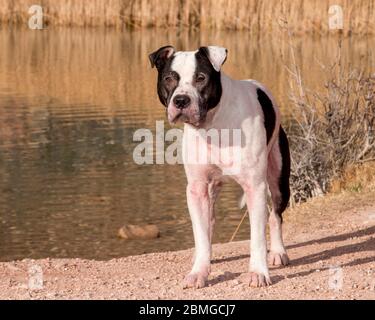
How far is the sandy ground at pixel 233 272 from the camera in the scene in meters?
8.56

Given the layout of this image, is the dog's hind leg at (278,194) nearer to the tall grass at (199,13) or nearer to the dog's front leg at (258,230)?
the dog's front leg at (258,230)

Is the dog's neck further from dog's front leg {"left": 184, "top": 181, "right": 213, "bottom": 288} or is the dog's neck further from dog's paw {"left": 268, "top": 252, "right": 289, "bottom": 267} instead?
dog's paw {"left": 268, "top": 252, "right": 289, "bottom": 267}

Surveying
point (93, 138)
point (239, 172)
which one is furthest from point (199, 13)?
point (239, 172)

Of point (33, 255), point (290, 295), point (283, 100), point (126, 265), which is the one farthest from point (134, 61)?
→ point (290, 295)

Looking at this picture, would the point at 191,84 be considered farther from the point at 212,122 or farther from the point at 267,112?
the point at 267,112

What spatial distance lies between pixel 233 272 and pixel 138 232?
4.44m

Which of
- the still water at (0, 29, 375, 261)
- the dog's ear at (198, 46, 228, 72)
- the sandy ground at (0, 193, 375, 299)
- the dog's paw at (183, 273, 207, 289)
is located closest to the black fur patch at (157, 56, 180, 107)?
the dog's ear at (198, 46, 228, 72)

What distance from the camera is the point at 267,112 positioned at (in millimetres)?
9141

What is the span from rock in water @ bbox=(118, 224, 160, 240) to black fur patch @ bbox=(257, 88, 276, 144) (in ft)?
15.5

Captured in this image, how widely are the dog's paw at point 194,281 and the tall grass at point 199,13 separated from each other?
23.6 metres

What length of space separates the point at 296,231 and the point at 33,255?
2.71 metres

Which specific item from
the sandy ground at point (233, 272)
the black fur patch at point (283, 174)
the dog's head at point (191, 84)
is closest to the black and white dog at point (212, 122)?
the dog's head at point (191, 84)

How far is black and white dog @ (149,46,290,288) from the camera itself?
27.9ft

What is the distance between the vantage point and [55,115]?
2152cm
